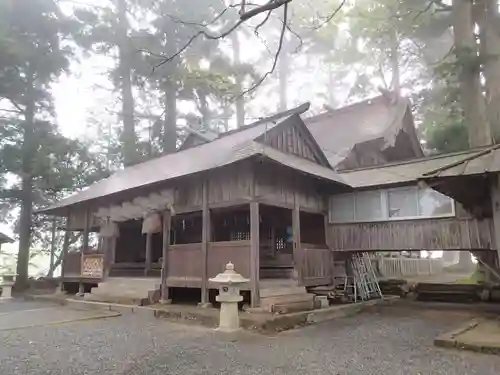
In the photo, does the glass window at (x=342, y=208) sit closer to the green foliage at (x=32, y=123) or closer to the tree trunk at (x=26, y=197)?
the green foliage at (x=32, y=123)

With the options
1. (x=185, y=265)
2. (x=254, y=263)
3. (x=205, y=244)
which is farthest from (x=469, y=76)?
(x=185, y=265)

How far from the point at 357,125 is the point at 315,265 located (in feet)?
28.9

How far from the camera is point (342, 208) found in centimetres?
1261

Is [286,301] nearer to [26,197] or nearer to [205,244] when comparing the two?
[205,244]

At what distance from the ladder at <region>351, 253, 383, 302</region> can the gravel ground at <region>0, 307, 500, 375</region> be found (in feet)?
12.5

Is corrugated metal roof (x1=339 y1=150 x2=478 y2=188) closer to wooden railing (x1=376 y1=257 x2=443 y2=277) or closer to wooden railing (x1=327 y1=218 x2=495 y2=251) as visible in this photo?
wooden railing (x1=327 y1=218 x2=495 y2=251)

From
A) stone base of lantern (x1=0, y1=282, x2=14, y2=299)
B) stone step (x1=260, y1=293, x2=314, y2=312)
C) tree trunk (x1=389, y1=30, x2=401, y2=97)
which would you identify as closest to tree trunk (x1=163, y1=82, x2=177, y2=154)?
stone base of lantern (x1=0, y1=282, x2=14, y2=299)

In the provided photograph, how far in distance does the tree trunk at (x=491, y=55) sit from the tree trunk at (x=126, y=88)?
16.5 m

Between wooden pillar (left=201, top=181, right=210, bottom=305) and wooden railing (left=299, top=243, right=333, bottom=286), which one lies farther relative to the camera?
wooden railing (left=299, top=243, right=333, bottom=286)

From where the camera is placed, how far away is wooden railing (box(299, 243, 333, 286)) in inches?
432

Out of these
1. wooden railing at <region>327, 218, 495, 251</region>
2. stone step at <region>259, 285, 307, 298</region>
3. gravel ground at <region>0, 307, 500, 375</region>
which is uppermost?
wooden railing at <region>327, 218, 495, 251</region>

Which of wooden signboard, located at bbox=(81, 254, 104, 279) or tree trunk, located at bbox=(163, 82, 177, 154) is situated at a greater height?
tree trunk, located at bbox=(163, 82, 177, 154)

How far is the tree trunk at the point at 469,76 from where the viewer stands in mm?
13945

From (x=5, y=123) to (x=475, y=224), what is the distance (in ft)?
61.8
